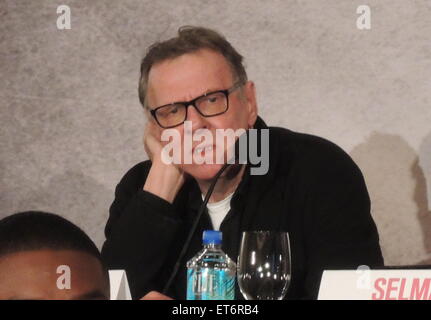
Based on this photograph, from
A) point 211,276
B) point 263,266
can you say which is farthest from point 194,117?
point 263,266

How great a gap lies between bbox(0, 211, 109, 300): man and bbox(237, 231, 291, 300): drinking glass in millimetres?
316

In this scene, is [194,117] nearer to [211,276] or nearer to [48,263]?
[211,276]

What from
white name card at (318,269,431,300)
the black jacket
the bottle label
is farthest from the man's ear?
white name card at (318,269,431,300)

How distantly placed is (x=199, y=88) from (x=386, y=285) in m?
0.76

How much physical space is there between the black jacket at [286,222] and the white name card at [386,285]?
1.46 feet

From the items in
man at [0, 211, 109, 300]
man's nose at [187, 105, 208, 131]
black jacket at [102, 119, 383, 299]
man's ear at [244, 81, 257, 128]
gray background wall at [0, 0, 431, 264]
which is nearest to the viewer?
man at [0, 211, 109, 300]

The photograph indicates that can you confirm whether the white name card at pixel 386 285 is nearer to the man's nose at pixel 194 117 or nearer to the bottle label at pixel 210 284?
the bottle label at pixel 210 284

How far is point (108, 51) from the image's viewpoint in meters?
2.02

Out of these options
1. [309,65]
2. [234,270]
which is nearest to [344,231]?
[234,270]

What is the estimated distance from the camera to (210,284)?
3.45 ft

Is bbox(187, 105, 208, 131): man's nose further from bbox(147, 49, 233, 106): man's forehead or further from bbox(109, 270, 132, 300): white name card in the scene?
bbox(109, 270, 132, 300): white name card

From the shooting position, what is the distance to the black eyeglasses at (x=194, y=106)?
4.68 feet

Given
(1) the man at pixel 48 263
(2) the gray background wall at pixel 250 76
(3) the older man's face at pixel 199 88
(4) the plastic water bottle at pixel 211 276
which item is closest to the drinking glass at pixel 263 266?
(4) the plastic water bottle at pixel 211 276

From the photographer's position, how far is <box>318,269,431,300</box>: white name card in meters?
0.76
